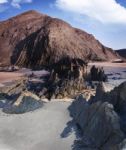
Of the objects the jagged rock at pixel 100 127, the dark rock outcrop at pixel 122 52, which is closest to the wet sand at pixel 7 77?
the jagged rock at pixel 100 127

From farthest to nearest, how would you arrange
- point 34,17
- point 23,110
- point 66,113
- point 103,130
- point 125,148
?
point 34,17 < point 23,110 < point 66,113 < point 103,130 < point 125,148

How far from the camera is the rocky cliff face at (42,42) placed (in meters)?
80.1

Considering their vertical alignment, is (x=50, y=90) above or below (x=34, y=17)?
below

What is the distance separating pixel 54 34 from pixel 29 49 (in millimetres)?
5526

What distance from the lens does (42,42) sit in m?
82.3

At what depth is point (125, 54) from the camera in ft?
343

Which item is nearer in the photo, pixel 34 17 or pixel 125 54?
pixel 34 17

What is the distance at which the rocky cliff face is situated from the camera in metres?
80.1

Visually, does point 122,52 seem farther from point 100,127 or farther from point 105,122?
point 105,122

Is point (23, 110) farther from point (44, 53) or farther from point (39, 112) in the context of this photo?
point (44, 53)

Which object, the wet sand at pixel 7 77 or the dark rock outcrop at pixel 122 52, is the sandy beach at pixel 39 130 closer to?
the wet sand at pixel 7 77

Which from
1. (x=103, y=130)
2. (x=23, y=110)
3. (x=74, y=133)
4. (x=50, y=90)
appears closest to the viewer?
(x=103, y=130)

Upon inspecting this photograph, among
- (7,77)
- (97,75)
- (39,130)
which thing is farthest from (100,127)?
(7,77)

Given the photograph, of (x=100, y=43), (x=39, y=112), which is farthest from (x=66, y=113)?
(x=100, y=43)
